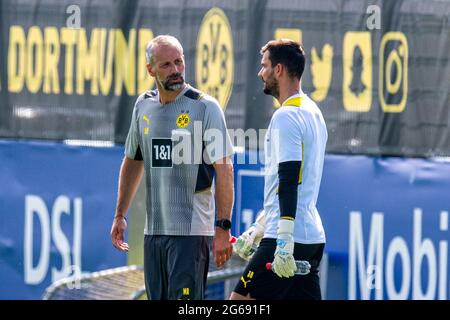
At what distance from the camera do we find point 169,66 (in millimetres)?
7422

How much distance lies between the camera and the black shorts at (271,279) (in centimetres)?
694

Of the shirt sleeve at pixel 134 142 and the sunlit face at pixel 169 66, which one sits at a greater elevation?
the sunlit face at pixel 169 66

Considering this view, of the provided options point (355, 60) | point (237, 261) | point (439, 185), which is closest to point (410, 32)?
point (355, 60)

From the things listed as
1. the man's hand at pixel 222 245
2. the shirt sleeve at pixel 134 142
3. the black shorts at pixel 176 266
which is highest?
the shirt sleeve at pixel 134 142

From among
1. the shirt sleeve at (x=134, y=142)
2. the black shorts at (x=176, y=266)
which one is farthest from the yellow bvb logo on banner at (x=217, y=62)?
the black shorts at (x=176, y=266)

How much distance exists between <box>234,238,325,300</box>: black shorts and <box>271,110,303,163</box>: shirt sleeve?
1.62 ft

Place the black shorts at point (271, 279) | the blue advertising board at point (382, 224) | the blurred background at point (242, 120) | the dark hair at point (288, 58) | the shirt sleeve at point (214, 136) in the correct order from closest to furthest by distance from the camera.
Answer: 1. the black shorts at point (271, 279)
2. the dark hair at point (288, 58)
3. the shirt sleeve at point (214, 136)
4. the blue advertising board at point (382, 224)
5. the blurred background at point (242, 120)

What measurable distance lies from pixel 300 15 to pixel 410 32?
0.82 meters

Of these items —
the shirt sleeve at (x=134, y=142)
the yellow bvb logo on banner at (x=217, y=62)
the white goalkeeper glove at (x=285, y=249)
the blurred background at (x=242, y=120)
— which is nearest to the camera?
the white goalkeeper glove at (x=285, y=249)

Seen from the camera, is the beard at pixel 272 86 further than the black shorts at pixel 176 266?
No

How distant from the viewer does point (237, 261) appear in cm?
934

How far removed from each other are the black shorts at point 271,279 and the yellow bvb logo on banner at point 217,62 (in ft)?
8.49

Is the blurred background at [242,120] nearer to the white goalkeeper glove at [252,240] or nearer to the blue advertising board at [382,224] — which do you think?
the blue advertising board at [382,224]

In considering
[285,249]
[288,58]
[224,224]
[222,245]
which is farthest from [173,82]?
[285,249]
